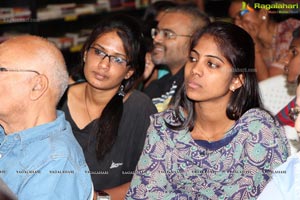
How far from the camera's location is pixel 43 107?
5.35 ft

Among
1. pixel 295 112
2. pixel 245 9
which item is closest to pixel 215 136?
pixel 295 112

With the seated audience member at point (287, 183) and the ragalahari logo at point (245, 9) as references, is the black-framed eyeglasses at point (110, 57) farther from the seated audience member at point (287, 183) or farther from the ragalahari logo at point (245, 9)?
the ragalahari logo at point (245, 9)

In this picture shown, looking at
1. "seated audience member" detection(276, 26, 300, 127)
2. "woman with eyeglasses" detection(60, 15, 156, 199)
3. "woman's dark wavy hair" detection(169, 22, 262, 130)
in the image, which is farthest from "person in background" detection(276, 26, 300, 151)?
"woman with eyeglasses" detection(60, 15, 156, 199)

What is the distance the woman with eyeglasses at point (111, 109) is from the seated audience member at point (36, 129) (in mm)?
592

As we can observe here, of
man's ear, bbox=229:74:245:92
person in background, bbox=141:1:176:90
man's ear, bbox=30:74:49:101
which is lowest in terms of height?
person in background, bbox=141:1:176:90

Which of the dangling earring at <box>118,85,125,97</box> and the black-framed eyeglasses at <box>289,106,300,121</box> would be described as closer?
the black-framed eyeglasses at <box>289,106,300,121</box>

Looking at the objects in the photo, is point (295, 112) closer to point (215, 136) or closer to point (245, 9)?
point (215, 136)

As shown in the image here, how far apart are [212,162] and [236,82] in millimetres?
360

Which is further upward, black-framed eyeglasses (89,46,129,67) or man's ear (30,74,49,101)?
man's ear (30,74,49,101)

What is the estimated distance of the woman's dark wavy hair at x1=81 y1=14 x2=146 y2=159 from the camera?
Answer: 226 cm

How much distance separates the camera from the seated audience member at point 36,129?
4.85 ft

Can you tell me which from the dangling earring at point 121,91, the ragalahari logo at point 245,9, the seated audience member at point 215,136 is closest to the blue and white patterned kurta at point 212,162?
the seated audience member at point 215,136

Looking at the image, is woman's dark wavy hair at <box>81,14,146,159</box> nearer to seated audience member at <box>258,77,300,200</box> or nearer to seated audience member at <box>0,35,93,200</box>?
seated audience member at <box>0,35,93,200</box>

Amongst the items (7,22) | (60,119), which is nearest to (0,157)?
(60,119)
